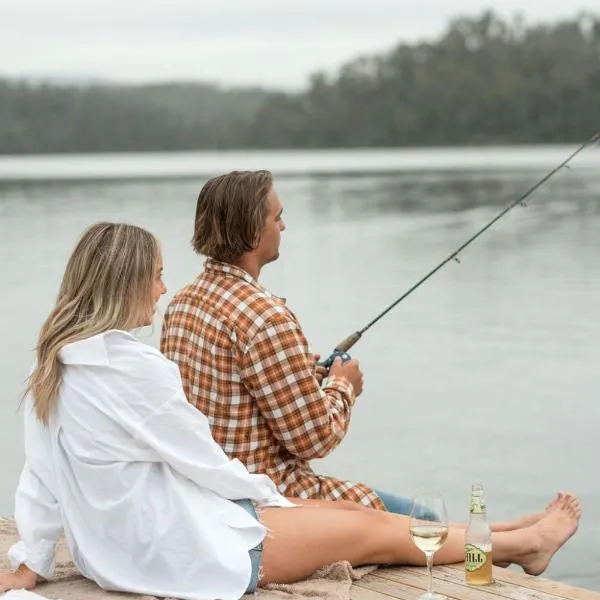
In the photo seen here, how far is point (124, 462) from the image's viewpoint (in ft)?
10.3

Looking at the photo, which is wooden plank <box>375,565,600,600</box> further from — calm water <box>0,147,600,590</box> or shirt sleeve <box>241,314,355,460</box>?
calm water <box>0,147,600,590</box>

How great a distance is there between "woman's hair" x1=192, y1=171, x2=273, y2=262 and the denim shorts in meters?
0.61

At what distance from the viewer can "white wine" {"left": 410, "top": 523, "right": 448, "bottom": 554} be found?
3201 mm

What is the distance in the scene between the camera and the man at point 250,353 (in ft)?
11.3

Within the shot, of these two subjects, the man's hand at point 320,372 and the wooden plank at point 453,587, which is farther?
the man's hand at point 320,372

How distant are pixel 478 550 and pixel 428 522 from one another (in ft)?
0.98

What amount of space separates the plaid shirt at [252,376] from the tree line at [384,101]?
43886mm

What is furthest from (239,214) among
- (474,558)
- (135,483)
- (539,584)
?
(539,584)

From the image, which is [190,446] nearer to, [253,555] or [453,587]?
[253,555]

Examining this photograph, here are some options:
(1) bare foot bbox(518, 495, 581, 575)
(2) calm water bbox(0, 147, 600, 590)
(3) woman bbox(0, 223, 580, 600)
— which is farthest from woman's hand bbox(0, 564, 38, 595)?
(2) calm water bbox(0, 147, 600, 590)

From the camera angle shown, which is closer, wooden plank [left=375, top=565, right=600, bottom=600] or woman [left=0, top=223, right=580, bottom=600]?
woman [left=0, top=223, right=580, bottom=600]

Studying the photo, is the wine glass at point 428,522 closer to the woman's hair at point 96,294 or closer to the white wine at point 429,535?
the white wine at point 429,535

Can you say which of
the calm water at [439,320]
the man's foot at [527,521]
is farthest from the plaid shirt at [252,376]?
the calm water at [439,320]

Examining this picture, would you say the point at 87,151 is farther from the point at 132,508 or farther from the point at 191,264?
the point at 132,508
